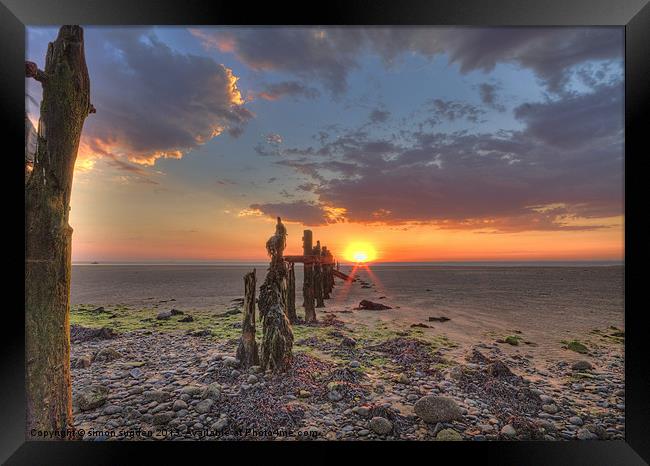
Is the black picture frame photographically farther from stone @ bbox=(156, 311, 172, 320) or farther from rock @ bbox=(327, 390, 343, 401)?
stone @ bbox=(156, 311, 172, 320)

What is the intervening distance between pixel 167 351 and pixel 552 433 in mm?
7997

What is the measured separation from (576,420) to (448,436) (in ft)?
8.01

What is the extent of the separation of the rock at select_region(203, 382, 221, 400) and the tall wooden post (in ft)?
6.59

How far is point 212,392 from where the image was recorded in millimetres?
4281

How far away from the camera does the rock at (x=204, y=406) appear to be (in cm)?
409

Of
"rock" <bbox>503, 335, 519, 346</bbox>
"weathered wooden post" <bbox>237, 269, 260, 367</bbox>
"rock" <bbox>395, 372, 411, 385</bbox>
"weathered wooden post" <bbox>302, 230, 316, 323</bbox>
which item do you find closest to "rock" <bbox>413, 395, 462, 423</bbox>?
"rock" <bbox>395, 372, 411, 385</bbox>

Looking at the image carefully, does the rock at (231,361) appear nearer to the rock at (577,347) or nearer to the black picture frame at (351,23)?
the black picture frame at (351,23)

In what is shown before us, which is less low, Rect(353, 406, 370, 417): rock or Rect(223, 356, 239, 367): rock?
Rect(223, 356, 239, 367): rock

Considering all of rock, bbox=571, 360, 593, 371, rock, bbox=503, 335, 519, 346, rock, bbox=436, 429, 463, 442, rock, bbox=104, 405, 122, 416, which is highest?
rock, bbox=503, 335, 519, 346

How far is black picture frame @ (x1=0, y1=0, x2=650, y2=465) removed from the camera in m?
3.38

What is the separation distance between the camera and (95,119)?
5102mm

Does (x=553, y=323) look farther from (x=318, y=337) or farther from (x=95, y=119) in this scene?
(x=95, y=119)

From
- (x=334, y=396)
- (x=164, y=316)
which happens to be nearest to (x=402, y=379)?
Result: (x=334, y=396)

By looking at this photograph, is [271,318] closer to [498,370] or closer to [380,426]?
[380,426]
